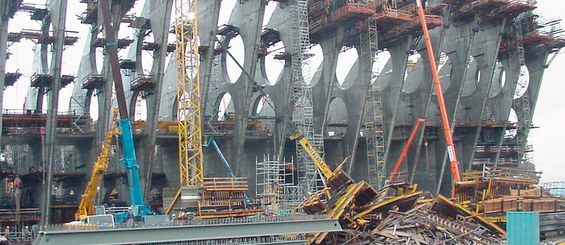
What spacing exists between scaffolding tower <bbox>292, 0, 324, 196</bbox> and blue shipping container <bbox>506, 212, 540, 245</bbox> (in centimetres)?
2099

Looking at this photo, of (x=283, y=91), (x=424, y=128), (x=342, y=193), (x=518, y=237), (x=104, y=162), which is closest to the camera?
→ (x=518, y=237)

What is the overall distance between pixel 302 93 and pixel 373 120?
7.87 meters

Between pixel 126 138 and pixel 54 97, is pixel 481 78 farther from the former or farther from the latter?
pixel 54 97

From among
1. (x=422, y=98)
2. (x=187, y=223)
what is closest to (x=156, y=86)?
(x=187, y=223)

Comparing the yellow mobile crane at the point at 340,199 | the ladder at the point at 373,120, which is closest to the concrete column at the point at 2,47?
the yellow mobile crane at the point at 340,199

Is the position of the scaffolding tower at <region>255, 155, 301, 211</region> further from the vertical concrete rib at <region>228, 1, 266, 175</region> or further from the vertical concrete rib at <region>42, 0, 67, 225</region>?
the vertical concrete rib at <region>42, 0, 67, 225</region>

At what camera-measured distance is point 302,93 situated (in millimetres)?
48344

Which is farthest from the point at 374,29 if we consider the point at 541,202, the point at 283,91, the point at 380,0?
the point at 541,202

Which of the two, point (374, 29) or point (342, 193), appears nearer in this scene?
point (342, 193)

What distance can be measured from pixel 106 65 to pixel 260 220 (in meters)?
19.6

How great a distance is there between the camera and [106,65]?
140 feet

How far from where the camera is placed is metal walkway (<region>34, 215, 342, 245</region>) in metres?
23.8

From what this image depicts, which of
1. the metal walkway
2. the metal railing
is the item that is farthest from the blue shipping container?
the metal railing

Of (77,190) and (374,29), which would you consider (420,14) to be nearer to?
(374,29)
